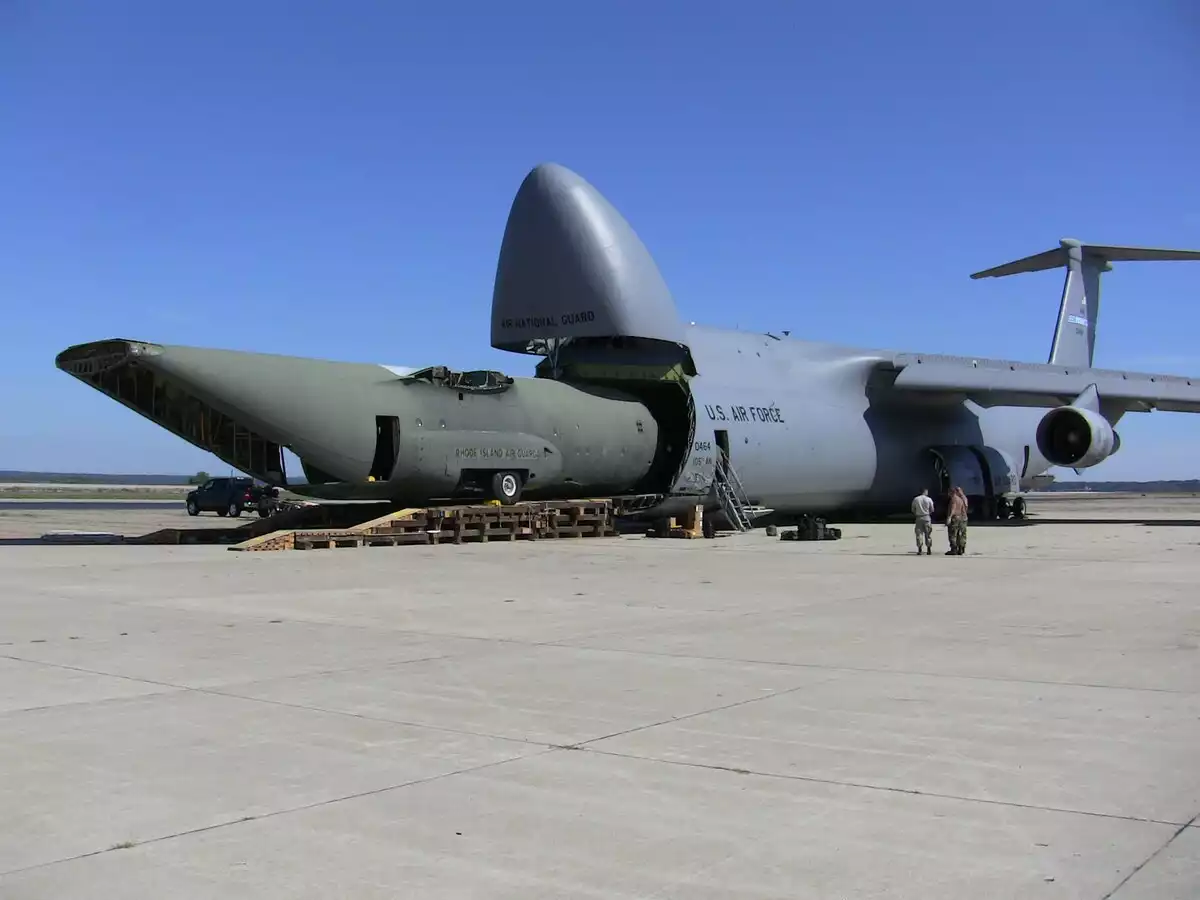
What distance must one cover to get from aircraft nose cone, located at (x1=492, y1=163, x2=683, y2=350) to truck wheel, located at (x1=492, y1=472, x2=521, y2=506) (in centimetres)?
370

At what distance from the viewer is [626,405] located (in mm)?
24734

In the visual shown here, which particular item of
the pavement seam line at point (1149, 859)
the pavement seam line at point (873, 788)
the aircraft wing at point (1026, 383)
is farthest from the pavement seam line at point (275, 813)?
the aircraft wing at point (1026, 383)

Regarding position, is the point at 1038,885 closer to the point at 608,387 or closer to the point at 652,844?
the point at 652,844

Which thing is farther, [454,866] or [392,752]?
[392,752]

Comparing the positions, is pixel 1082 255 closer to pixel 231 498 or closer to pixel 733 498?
pixel 733 498

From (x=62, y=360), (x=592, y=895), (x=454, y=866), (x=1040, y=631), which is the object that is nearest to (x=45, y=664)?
(x=454, y=866)

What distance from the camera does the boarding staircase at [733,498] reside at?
2570 cm

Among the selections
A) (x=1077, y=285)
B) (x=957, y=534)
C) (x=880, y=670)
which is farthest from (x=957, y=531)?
(x=1077, y=285)

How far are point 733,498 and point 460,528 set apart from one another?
7.23 metres

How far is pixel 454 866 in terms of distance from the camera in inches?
159

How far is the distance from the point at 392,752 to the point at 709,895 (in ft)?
7.40

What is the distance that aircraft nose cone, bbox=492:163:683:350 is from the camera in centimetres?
2372

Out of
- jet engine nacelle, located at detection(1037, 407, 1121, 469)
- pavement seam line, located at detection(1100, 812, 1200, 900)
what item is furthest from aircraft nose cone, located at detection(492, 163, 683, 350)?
pavement seam line, located at detection(1100, 812, 1200, 900)

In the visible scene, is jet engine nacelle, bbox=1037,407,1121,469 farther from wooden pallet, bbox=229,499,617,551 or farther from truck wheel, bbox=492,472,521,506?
truck wheel, bbox=492,472,521,506
